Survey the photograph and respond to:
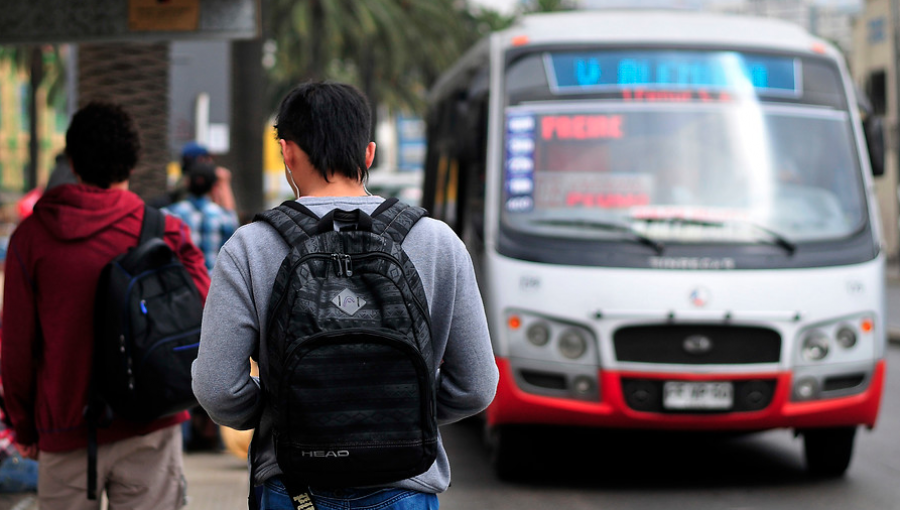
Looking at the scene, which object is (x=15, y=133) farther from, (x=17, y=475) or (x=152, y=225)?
(x=152, y=225)

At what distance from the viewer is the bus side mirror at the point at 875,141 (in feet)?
23.9

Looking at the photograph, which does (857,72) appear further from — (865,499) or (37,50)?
(865,499)

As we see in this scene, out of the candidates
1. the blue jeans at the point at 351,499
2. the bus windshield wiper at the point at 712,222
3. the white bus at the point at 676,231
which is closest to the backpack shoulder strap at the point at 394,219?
the blue jeans at the point at 351,499

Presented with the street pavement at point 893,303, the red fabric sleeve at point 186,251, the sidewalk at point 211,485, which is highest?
the red fabric sleeve at point 186,251

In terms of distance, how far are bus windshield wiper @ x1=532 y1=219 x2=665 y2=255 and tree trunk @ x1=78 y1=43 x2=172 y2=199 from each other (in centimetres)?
314

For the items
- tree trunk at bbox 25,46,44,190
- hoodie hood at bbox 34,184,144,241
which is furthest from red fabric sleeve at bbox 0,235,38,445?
tree trunk at bbox 25,46,44,190

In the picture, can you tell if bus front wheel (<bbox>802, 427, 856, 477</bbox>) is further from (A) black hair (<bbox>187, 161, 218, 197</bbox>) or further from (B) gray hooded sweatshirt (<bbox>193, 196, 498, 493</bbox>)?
(B) gray hooded sweatshirt (<bbox>193, 196, 498, 493</bbox>)

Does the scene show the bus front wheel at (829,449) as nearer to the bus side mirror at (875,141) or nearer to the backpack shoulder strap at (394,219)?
the bus side mirror at (875,141)

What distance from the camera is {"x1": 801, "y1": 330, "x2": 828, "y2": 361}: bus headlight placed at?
21.4 ft

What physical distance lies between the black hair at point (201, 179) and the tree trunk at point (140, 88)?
1670mm

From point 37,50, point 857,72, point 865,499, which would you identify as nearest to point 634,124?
point 865,499

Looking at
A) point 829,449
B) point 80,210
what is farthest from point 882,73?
point 80,210

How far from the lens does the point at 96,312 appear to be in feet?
11.1

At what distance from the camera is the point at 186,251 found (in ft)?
12.2
